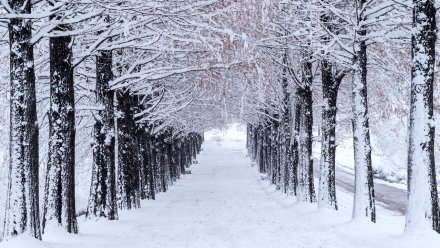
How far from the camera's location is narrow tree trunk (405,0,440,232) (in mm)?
10305

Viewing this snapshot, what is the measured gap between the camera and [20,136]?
912 centimetres

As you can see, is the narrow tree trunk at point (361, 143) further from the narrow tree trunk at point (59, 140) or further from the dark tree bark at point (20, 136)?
the dark tree bark at point (20, 136)

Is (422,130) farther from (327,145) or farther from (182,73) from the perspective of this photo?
(182,73)

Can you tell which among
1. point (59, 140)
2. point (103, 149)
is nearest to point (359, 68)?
point (103, 149)

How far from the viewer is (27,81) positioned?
919 centimetres

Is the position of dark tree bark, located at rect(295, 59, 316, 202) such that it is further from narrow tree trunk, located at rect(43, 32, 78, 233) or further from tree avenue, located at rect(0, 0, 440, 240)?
narrow tree trunk, located at rect(43, 32, 78, 233)

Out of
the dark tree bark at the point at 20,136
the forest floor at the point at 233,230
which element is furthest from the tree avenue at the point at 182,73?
the forest floor at the point at 233,230

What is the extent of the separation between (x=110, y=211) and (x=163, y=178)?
14.3m

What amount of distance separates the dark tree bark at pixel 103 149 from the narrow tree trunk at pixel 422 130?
826 centimetres

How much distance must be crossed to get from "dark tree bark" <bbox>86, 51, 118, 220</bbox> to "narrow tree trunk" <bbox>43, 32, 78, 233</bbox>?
3.05 m

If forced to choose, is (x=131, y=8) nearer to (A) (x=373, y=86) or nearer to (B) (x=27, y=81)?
(B) (x=27, y=81)

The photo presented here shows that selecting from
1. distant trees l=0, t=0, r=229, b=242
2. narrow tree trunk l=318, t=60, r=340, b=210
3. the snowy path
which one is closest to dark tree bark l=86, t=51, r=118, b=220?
distant trees l=0, t=0, r=229, b=242

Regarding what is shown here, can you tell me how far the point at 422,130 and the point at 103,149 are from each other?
8519 millimetres

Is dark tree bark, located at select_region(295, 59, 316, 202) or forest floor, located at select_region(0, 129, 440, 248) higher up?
dark tree bark, located at select_region(295, 59, 316, 202)
